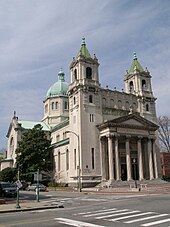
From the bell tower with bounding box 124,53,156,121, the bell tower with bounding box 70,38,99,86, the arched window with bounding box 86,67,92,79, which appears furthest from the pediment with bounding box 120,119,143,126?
the arched window with bounding box 86,67,92,79

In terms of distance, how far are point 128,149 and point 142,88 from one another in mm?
18824

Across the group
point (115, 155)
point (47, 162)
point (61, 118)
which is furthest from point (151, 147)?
point (61, 118)

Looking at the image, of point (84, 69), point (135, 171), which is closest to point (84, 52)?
point (84, 69)

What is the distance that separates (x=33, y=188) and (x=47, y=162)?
1384 centimetres

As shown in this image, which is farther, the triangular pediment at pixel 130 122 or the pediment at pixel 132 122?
the pediment at pixel 132 122

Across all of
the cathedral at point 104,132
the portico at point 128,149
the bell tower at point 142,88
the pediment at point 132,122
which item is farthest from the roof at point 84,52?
the pediment at point 132,122

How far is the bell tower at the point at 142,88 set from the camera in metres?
63.6

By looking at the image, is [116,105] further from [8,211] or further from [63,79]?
[8,211]

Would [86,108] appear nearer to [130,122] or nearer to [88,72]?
[88,72]

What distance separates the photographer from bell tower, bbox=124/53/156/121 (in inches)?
2505

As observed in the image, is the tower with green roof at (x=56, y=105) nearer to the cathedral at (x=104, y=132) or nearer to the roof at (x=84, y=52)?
the cathedral at (x=104, y=132)

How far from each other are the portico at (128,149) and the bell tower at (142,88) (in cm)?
703

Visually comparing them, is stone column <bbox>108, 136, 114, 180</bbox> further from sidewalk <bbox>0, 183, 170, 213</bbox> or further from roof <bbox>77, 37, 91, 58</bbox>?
roof <bbox>77, 37, 91, 58</bbox>

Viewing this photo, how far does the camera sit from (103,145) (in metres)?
54.0
